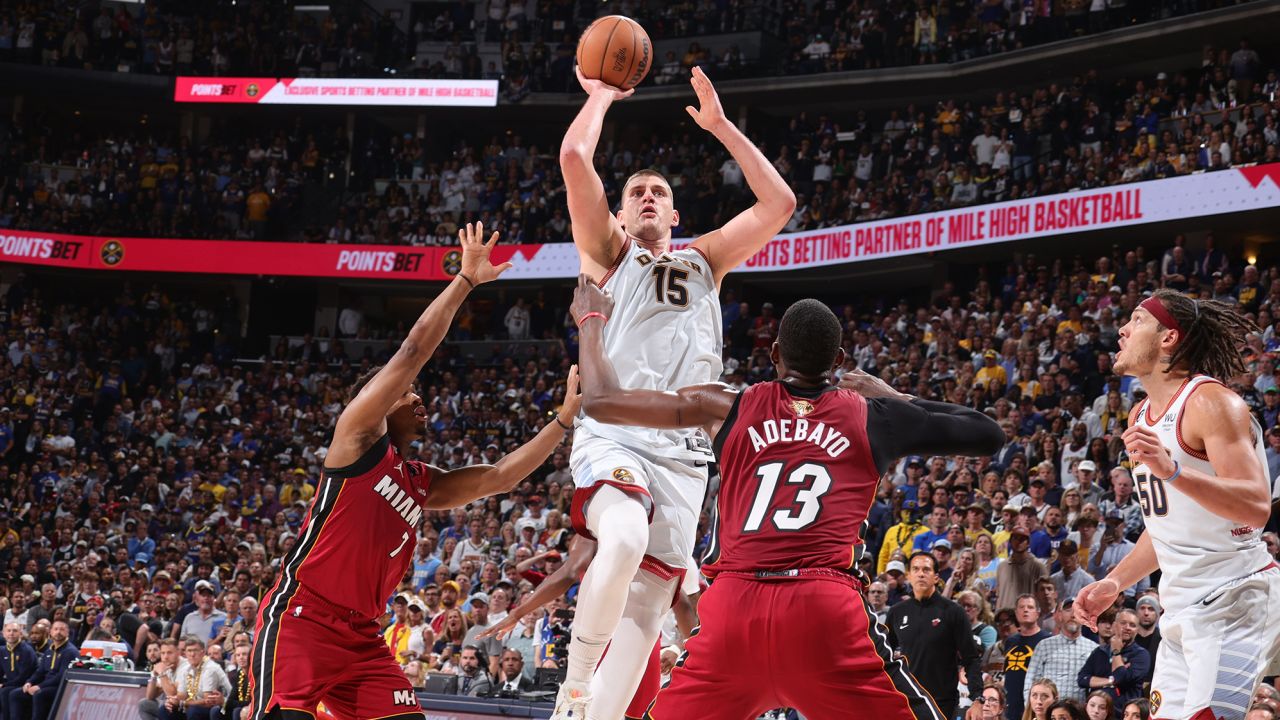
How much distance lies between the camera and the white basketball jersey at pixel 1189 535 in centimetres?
491

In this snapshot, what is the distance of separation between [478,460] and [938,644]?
13.3 m

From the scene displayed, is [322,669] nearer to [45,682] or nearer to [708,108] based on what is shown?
[708,108]

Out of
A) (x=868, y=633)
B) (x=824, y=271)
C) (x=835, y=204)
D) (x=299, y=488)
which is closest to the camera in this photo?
(x=868, y=633)

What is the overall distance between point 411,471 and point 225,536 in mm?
15551

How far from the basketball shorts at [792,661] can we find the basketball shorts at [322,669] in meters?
1.89

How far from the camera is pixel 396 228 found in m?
29.3

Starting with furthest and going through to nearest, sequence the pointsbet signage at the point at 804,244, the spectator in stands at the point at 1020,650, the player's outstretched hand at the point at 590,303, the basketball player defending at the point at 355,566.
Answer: the pointsbet signage at the point at 804,244 → the spectator in stands at the point at 1020,650 → the basketball player defending at the point at 355,566 → the player's outstretched hand at the point at 590,303

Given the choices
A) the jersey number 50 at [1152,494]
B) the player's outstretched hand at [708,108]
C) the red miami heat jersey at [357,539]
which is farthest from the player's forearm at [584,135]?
the jersey number 50 at [1152,494]

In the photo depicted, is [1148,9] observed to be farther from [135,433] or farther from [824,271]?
[135,433]

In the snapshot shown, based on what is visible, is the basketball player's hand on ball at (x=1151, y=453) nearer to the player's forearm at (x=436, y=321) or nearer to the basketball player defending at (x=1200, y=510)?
the basketball player defending at (x=1200, y=510)

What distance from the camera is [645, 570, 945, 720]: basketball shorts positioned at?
4.18 metres

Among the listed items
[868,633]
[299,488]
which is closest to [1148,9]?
[299,488]

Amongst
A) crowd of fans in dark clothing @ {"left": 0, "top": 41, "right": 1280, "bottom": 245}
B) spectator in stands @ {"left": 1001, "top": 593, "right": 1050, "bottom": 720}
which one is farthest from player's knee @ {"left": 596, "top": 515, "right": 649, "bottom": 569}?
crowd of fans in dark clothing @ {"left": 0, "top": 41, "right": 1280, "bottom": 245}

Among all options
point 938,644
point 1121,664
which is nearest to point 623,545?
point 938,644
